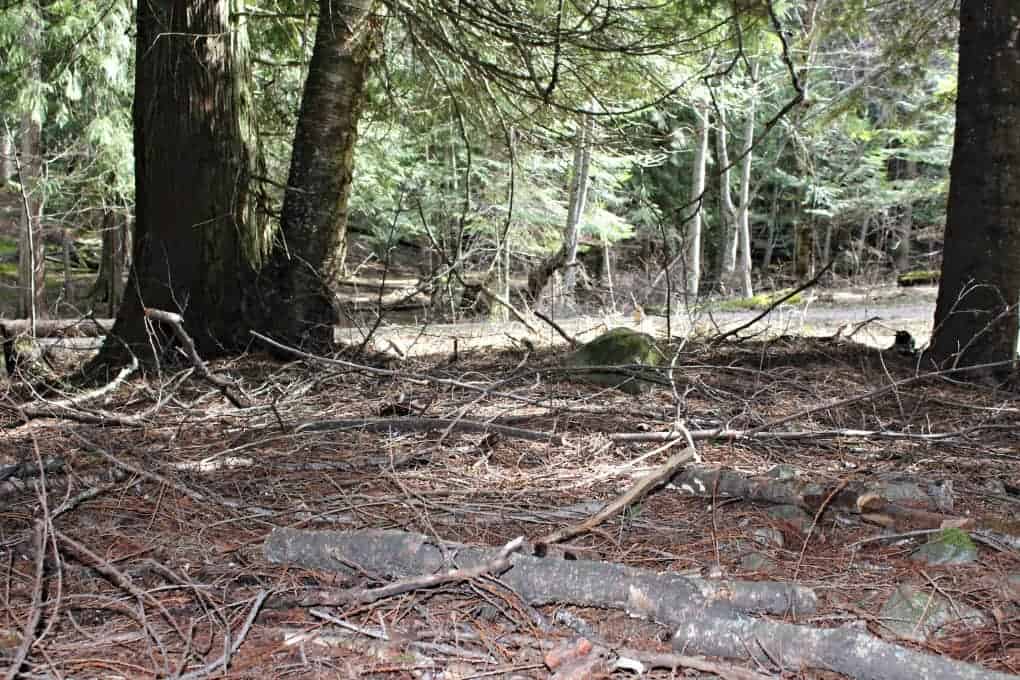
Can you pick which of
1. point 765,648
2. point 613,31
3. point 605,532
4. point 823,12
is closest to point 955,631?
point 765,648

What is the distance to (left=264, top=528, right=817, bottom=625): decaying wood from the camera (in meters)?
2.31

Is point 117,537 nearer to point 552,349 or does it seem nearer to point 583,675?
point 583,675

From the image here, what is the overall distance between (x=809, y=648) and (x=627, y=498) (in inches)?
36.8

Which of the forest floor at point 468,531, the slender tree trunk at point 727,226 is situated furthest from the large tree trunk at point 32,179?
the slender tree trunk at point 727,226

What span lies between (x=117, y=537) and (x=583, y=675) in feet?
5.72

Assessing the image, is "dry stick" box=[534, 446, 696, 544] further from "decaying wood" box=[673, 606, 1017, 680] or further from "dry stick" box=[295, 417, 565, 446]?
"dry stick" box=[295, 417, 565, 446]

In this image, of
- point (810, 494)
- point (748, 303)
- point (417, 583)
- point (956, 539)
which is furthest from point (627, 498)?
point (748, 303)

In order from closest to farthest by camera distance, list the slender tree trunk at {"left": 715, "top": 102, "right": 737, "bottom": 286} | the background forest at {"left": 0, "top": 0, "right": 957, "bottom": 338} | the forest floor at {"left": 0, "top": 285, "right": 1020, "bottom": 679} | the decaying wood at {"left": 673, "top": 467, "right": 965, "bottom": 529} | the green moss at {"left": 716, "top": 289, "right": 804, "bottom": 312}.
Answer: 1. the forest floor at {"left": 0, "top": 285, "right": 1020, "bottom": 679}
2. the decaying wood at {"left": 673, "top": 467, "right": 965, "bottom": 529}
3. the background forest at {"left": 0, "top": 0, "right": 957, "bottom": 338}
4. the green moss at {"left": 716, "top": 289, "right": 804, "bottom": 312}
5. the slender tree trunk at {"left": 715, "top": 102, "right": 737, "bottom": 286}

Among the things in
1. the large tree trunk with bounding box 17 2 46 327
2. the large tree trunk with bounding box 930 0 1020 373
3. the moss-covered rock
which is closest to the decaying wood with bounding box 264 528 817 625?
the moss-covered rock

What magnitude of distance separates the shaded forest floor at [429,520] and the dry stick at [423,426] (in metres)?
0.02

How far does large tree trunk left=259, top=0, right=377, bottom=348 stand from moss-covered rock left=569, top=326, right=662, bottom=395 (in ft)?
6.68

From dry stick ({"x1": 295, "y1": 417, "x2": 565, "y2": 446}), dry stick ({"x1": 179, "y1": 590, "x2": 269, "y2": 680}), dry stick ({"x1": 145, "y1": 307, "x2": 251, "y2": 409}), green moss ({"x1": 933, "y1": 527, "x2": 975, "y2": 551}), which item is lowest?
dry stick ({"x1": 179, "y1": 590, "x2": 269, "y2": 680})

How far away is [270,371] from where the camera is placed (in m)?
5.63

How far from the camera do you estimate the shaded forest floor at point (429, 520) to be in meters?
2.20
